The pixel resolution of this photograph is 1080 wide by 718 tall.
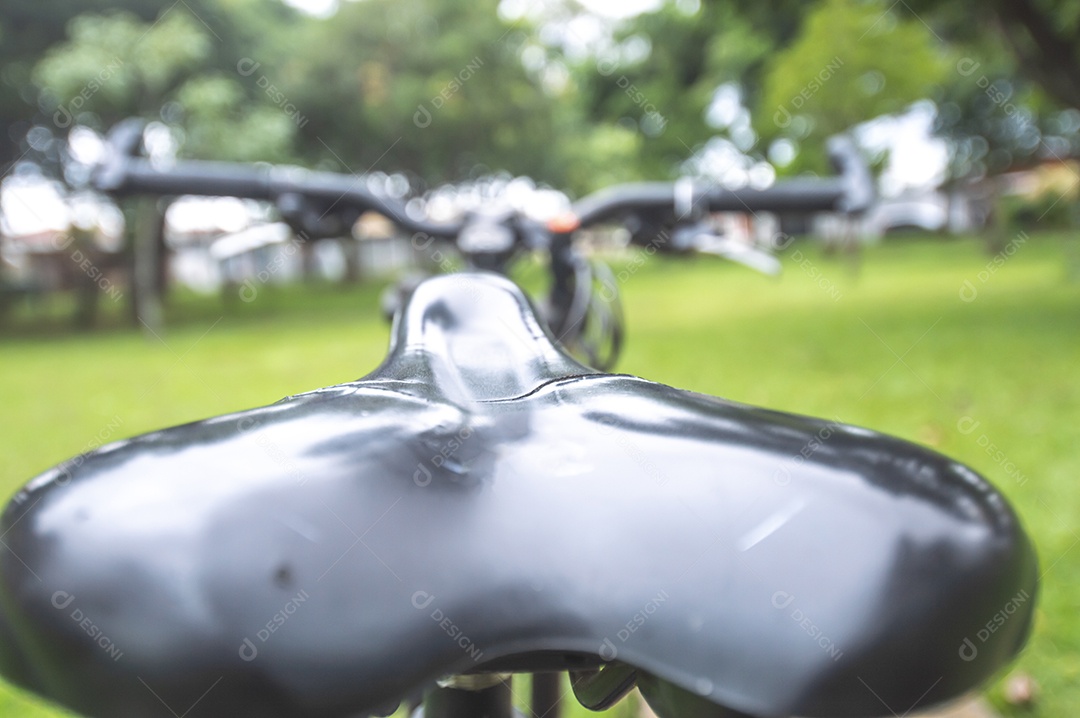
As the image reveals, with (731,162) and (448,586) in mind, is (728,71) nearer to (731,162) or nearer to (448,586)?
(731,162)

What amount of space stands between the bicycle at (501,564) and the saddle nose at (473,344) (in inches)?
3.7

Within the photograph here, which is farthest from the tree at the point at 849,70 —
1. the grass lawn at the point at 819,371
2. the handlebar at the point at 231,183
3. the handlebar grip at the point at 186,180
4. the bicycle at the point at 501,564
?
the bicycle at the point at 501,564

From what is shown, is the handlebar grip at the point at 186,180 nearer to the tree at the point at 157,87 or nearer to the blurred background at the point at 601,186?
the blurred background at the point at 601,186

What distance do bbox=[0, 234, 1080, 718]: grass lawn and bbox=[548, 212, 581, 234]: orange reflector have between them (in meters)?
1.87

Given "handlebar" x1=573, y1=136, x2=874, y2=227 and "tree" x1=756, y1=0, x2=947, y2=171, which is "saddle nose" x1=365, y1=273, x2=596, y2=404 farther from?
"tree" x1=756, y1=0, x2=947, y2=171

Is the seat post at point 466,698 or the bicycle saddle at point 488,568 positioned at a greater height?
the bicycle saddle at point 488,568

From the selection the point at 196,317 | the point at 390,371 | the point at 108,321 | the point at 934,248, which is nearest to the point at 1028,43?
the point at 390,371

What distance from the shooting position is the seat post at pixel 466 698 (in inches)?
30.0

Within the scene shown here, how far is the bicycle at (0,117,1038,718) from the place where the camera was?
0.39m

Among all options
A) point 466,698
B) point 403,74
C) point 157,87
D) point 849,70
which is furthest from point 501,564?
point 403,74

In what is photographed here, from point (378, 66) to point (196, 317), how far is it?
6.94 metres

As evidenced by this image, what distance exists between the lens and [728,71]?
85.1ft

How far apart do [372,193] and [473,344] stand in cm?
118

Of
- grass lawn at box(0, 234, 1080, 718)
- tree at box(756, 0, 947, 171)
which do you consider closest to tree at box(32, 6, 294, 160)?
grass lawn at box(0, 234, 1080, 718)
